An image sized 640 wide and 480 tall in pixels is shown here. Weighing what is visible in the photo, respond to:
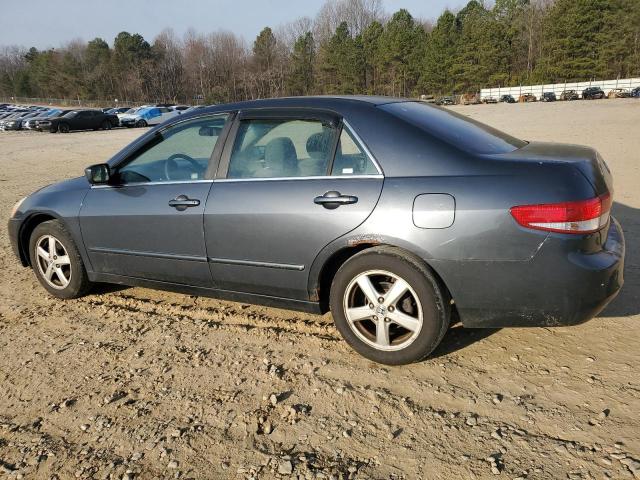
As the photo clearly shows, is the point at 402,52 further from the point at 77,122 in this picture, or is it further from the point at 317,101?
the point at 317,101

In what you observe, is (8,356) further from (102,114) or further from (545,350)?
(102,114)

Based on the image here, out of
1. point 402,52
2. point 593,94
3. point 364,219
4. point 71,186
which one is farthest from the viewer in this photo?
point 402,52

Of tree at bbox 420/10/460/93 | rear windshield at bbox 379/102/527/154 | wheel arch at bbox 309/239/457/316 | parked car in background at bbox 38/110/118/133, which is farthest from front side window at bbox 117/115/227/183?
tree at bbox 420/10/460/93

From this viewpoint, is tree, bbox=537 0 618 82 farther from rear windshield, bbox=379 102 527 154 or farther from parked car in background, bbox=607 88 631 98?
rear windshield, bbox=379 102 527 154

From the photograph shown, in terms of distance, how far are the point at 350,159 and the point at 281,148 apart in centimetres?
58

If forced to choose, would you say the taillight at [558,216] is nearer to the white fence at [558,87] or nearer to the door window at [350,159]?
the door window at [350,159]

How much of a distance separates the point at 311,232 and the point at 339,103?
2.83 ft

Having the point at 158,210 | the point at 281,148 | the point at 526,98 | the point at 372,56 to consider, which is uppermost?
the point at 372,56

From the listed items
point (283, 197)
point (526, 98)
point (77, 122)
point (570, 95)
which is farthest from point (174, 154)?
point (526, 98)

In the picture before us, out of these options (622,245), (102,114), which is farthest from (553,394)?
(102,114)

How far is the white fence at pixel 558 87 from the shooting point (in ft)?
190

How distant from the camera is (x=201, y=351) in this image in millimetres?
3322

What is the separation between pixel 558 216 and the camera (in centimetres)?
256

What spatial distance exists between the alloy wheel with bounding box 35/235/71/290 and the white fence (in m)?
63.2
